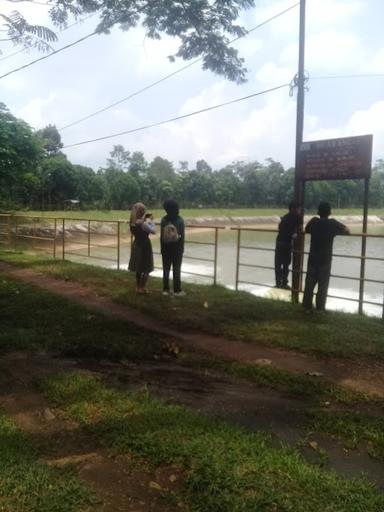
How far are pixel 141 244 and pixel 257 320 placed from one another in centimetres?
232

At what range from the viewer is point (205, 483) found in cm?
232

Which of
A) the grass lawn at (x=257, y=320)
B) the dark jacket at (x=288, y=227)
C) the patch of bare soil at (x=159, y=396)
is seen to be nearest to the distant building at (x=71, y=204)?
the grass lawn at (x=257, y=320)

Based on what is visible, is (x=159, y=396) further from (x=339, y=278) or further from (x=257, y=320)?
(x=339, y=278)

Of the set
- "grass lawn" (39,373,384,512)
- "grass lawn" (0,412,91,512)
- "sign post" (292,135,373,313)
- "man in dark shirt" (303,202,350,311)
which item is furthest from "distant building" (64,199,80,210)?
"grass lawn" (0,412,91,512)

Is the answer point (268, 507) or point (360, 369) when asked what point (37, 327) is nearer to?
point (360, 369)

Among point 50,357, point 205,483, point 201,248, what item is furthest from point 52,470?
point 201,248

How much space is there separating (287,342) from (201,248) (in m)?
21.3

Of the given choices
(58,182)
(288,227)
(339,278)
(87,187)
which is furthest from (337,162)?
(87,187)

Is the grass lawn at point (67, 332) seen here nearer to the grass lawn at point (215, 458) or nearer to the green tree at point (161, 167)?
the grass lawn at point (215, 458)

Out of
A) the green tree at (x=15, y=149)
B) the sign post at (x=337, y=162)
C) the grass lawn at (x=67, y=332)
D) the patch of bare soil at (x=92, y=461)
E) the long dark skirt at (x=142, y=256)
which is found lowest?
the patch of bare soil at (x=92, y=461)

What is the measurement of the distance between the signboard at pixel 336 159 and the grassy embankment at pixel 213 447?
359 cm

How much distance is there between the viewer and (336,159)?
6621 mm

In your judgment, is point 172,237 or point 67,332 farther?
point 172,237

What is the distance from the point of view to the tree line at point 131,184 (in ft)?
50.2
